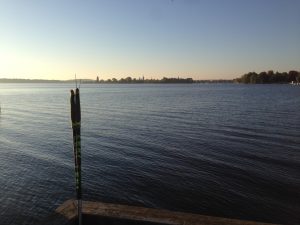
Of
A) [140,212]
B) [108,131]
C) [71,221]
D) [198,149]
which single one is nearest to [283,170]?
[198,149]

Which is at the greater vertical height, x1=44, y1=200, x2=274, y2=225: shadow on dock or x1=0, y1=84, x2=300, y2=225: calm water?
x1=44, y1=200, x2=274, y2=225: shadow on dock

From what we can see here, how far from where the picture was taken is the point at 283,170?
19.9m

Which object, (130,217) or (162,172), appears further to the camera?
(162,172)

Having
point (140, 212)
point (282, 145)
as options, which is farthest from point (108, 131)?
point (140, 212)

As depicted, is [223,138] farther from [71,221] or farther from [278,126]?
[71,221]

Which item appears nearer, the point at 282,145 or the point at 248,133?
the point at 282,145

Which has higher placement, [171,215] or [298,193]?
[171,215]

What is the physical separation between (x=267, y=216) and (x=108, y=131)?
22.4 metres

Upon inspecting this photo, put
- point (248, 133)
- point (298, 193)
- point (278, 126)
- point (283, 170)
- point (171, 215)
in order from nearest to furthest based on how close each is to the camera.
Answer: point (171, 215) < point (298, 193) < point (283, 170) < point (248, 133) < point (278, 126)

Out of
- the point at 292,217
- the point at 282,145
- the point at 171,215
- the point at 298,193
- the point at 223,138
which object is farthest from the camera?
the point at 223,138

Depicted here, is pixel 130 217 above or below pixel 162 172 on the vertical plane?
above

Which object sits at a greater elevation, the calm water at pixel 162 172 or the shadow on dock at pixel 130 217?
the shadow on dock at pixel 130 217

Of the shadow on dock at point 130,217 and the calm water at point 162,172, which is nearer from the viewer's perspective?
the shadow on dock at point 130,217

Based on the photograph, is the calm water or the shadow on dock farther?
the calm water
